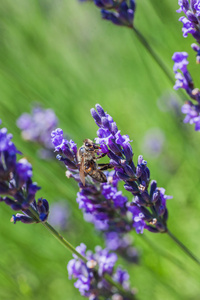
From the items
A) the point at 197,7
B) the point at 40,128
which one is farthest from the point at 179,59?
the point at 40,128

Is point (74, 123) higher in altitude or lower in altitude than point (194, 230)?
higher

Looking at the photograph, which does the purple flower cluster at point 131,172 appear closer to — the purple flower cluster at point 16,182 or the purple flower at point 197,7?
the purple flower cluster at point 16,182

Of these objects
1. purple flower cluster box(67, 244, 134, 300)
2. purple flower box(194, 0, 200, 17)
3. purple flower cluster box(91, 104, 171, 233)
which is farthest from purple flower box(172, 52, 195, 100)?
purple flower cluster box(67, 244, 134, 300)

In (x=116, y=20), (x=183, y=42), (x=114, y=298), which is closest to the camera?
(x=114, y=298)

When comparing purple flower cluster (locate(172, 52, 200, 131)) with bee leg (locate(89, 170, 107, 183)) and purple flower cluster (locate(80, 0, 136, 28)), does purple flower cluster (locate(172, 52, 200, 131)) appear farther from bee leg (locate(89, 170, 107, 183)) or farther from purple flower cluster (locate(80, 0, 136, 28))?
purple flower cluster (locate(80, 0, 136, 28))

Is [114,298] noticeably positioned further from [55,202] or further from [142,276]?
[55,202]

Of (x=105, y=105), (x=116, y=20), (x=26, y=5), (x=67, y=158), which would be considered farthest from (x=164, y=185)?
(x=26, y=5)

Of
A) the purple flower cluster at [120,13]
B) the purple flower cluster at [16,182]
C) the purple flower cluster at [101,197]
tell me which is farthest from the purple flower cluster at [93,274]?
the purple flower cluster at [120,13]
